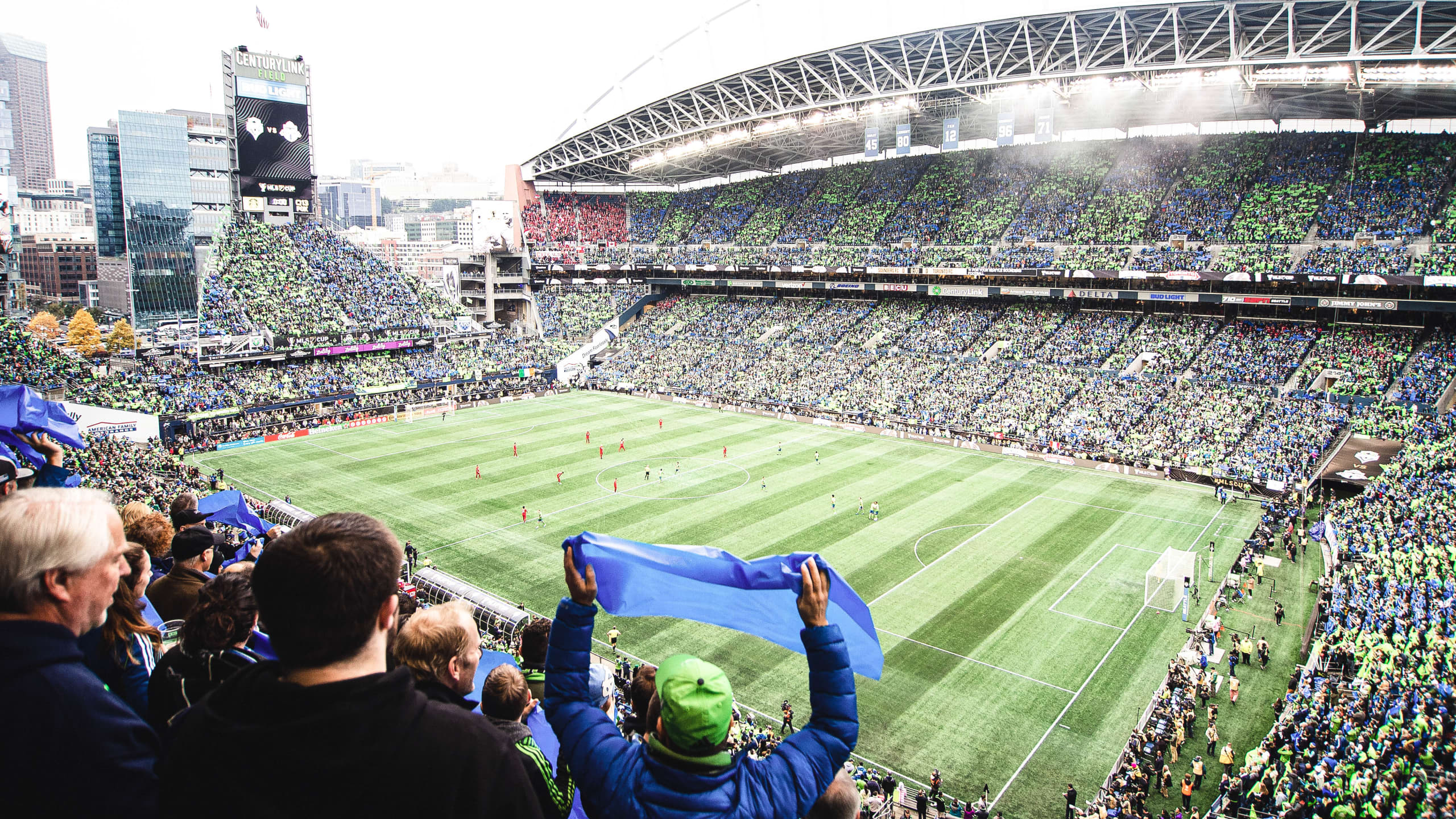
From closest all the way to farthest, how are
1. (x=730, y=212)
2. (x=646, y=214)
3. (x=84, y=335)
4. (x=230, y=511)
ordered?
(x=230, y=511) < (x=730, y=212) < (x=646, y=214) < (x=84, y=335)

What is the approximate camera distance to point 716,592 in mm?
5676

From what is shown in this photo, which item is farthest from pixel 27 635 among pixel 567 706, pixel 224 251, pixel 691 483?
pixel 224 251

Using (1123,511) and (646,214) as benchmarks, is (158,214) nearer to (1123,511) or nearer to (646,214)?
(646,214)

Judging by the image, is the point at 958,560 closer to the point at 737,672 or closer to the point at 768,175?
the point at 737,672

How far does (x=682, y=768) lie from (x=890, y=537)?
92.3 ft

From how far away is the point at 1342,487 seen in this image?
33219mm

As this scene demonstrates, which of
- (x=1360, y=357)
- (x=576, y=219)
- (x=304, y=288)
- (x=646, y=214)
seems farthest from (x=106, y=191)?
(x=1360, y=357)

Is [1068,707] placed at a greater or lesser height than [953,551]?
lesser

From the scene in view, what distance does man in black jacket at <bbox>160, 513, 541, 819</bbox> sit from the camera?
213cm

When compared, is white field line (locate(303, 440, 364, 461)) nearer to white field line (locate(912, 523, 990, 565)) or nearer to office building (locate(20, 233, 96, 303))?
white field line (locate(912, 523, 990, 565))

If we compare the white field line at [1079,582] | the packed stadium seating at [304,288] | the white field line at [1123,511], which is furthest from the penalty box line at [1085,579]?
the packed stadium seating at [304,288]

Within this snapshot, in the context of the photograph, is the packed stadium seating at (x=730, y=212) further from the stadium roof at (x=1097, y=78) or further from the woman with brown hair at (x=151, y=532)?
the woman with brown hair at (x=151, y=532)

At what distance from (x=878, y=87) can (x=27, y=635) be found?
5526 centimetres

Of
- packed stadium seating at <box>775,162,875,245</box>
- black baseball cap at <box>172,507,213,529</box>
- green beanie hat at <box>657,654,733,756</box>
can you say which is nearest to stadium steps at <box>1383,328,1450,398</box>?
packed stadium seating at <box>775,162,875,245</box>
